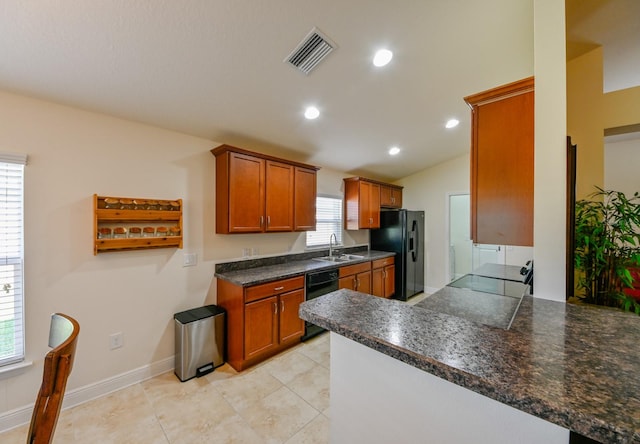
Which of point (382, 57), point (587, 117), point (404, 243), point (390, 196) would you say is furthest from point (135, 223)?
point (587, 117)

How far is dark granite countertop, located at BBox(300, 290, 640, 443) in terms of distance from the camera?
562 millimetres

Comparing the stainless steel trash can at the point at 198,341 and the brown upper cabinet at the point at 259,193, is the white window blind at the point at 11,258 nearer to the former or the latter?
the stainless steel trash can at the point at 198,341

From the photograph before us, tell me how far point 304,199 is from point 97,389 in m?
2.77

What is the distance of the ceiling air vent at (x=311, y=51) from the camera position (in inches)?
71.3

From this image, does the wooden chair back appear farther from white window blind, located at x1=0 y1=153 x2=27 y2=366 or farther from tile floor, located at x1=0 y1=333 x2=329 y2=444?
white window blind, located at x1=0 y1=153 x2=27 y2=366

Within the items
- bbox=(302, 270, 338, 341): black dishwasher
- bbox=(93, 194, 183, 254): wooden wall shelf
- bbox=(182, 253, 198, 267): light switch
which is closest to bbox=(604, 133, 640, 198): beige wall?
bbox=(302, 270, 338, 341): black dishwasher

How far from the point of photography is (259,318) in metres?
2.64

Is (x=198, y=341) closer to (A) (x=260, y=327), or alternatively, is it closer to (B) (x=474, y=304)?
(A) (x=260, y=327)

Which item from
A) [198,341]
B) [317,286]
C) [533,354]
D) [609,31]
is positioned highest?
[609,31]

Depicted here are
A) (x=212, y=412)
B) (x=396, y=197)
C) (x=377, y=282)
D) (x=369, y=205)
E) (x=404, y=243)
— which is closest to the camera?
(x=212, y=412)

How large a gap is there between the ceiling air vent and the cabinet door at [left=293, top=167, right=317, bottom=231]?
147cm

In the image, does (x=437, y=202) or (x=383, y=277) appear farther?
(x=437, y=202)

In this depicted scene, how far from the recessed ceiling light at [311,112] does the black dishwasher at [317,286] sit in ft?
6.02

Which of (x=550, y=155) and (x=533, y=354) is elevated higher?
(x=550, y=155)
